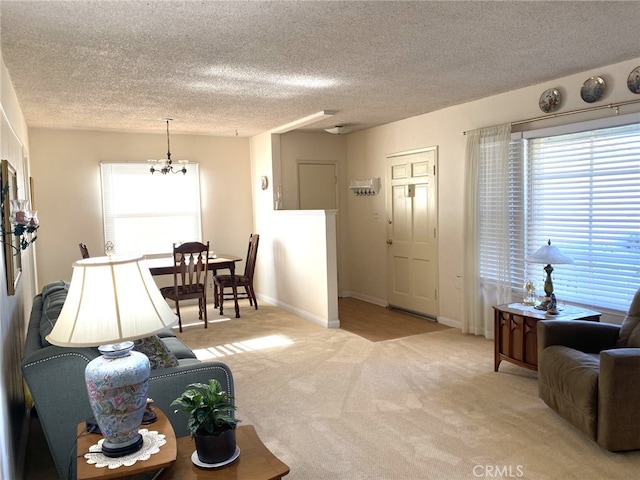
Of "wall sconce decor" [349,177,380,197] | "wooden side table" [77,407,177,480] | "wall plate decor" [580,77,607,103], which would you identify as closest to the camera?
"wooden side table" [77,407,177,480]

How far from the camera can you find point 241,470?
169 centimetres

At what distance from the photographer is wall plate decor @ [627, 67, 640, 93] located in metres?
3.49

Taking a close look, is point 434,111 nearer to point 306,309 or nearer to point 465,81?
point 465,81

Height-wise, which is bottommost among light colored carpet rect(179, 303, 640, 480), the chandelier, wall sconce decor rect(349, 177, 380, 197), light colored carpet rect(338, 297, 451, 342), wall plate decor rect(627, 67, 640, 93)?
light colored carpet rect(179, 303, 640, 480)

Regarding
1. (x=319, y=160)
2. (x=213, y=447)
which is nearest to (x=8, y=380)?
(x=213, y=447)

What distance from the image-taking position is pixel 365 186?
6.68 metres

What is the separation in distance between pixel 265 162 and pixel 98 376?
543 centimetres

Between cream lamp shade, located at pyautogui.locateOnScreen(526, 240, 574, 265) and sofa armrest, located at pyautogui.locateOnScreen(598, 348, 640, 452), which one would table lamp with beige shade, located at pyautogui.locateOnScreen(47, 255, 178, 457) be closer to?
sofa armrest, located at pyautogui.locateOnScreen(598, 348, 640, 452)

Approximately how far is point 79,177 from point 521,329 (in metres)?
5.51

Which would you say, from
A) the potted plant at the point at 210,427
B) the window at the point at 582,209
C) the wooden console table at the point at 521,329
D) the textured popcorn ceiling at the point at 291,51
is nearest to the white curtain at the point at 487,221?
the window at the point at 582,209

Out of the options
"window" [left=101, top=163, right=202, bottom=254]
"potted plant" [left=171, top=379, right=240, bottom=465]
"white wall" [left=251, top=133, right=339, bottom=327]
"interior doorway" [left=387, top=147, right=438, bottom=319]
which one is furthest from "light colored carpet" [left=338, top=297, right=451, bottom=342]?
"potted plant" [left=171, top=379, right=240, bottom=465]

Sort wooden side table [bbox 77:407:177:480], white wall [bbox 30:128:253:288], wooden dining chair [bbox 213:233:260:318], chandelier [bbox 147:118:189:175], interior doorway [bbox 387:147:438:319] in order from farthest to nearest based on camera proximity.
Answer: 1. wooden dining chair [bbox 213:233:260:318]
2. white wall [bbox 30:128:253:288]
3. chandelier [bbox 147:118:189:175]
4. interior doorway [bbox 387:147:438:319]
5. wooden side table [bbox 77:407:177:480]

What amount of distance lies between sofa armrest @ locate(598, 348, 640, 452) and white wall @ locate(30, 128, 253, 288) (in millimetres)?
5561

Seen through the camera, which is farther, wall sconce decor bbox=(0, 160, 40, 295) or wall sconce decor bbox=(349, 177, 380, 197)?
wall sconce decor bbox=(349, 177, 380, 197)
